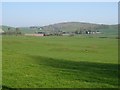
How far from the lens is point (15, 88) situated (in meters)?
12.9

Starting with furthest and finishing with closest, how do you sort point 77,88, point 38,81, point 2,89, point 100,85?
1. point 38,81
2. point 100,85
3. point 77,88
4. point 2,89

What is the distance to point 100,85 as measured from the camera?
46.3 ft

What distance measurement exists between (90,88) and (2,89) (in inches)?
145

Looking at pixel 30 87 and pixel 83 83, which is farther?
pixel 83 83

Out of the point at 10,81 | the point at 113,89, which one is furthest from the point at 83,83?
the point at 10,81

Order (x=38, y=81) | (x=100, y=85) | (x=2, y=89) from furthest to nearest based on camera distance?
(x=38, y=81) → (x=100, y=85) → (x=2, y=89)

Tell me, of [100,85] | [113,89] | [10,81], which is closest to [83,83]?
[100,85]

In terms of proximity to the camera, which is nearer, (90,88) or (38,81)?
(90,88)

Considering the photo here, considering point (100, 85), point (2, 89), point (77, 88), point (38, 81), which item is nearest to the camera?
point (2, 89)

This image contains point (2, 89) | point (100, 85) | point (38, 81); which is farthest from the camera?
point (38, 81)

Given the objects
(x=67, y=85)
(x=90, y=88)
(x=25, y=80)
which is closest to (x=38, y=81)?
(x=25, y=80)

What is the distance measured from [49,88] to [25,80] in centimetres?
243

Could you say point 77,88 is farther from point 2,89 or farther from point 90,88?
point 2,89

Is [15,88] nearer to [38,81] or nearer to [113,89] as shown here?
[38,81]
